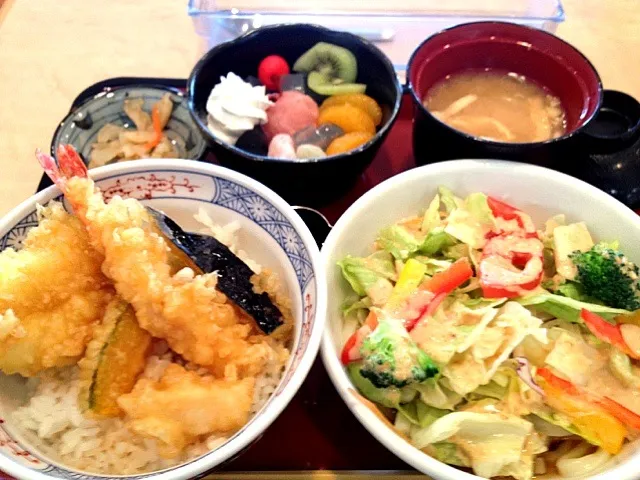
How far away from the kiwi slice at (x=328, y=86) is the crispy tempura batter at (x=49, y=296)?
91 centimetres

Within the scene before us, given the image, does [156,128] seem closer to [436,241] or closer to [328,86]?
[328,86]

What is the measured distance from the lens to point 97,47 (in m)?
2.26

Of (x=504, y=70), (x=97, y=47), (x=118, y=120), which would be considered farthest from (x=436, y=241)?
(x=97, y=47)

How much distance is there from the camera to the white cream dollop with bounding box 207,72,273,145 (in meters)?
1.67

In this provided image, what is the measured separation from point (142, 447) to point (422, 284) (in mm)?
675

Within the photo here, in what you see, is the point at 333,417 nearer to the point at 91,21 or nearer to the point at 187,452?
the point at 187,452

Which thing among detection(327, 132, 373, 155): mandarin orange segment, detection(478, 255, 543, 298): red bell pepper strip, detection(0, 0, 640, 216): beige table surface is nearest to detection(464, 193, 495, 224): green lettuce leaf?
detection(478, 255, 543, 298): red bell pepper strip

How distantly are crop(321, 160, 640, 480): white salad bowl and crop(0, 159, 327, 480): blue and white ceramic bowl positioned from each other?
0.36 feet

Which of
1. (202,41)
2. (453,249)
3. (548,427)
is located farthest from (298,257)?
(202,41)

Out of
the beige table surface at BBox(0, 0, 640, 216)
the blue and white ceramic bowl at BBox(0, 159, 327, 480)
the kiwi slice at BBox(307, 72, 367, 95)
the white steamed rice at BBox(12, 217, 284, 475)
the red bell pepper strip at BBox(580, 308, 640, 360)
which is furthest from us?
the beige table surface at BBox(0, 0, 640, 216)

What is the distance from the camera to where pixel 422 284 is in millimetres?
1284

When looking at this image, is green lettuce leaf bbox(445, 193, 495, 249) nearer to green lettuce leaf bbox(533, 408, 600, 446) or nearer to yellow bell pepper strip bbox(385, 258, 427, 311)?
yellow bell pepper strip bbox(385, 258, 427, 311)

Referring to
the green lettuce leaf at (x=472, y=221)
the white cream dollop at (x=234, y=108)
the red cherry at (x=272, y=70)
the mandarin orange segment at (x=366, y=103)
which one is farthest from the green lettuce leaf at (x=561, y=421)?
the red cherry at (x=272, y=70)

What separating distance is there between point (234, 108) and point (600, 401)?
120cm
